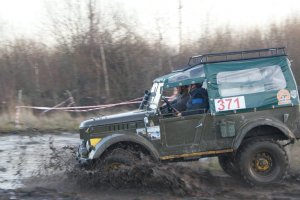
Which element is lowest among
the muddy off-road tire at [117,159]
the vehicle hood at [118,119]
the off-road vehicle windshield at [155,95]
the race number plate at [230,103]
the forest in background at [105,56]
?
the muddy off-road tire at [117,159]

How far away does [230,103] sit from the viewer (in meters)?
8.70

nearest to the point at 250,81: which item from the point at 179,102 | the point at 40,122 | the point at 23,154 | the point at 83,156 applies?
the point at 179,102

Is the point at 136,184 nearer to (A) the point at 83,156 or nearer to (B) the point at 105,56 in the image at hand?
(A) the point at 83,156

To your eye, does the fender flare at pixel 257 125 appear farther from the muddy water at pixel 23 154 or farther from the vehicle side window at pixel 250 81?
the muddy water at pixel 23 154

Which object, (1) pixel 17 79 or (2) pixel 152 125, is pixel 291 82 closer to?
(2) pixel 152 125

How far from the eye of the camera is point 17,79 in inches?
925

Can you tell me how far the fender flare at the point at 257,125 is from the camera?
8.55 metres

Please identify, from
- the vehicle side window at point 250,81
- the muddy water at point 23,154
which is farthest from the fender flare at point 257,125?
the muddy water at point 23,154

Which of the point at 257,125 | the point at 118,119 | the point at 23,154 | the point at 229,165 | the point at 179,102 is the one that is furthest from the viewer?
the point at 23,154

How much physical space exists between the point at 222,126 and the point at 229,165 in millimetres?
1223

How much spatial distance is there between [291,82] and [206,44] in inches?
596

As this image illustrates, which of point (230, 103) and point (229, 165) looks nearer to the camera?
point (230, 103)

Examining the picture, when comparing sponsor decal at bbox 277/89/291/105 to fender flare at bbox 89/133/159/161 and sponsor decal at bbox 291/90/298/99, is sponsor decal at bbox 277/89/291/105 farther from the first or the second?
fender flare at bbox 89/133/159/161

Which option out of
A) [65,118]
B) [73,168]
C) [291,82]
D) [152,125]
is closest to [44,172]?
[73,168]
